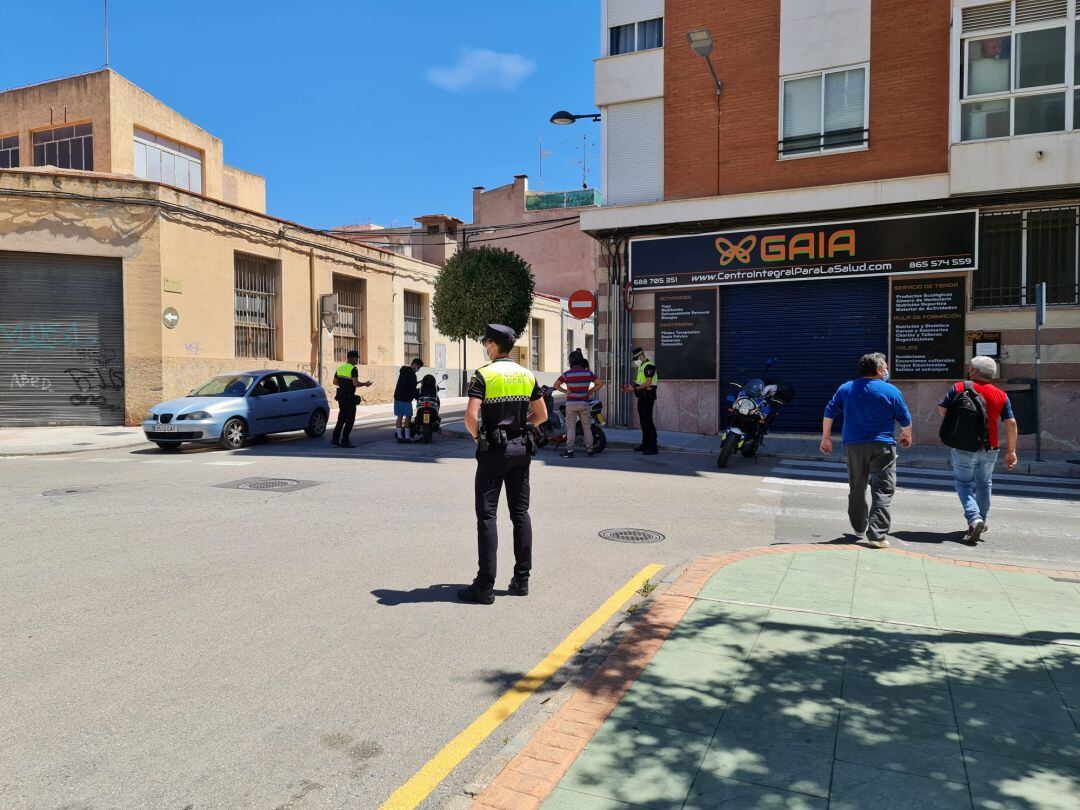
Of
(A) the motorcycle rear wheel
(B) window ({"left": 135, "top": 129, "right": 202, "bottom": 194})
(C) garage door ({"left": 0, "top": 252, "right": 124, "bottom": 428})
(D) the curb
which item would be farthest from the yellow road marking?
(B) window ({"left": 135, "top": 129, "right": 202, "bottom": 194})

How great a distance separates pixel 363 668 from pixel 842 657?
2.55 meters

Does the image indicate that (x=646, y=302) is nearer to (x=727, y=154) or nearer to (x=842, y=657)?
(x=727, y=154)

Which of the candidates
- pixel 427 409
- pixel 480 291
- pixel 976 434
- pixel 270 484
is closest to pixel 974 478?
pixel 976 434

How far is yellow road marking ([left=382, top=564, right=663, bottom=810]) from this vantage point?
285cm

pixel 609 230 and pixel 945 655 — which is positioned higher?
pixel 609 230

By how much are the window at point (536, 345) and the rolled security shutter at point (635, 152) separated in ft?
67.1

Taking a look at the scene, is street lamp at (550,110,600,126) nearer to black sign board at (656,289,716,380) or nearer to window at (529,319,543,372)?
black sign board at (656,289,716,380)

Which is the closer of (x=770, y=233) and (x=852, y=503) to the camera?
(x=852, y=503)

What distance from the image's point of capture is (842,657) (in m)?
3.96

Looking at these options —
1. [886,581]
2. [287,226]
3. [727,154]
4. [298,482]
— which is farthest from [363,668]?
[287,226]

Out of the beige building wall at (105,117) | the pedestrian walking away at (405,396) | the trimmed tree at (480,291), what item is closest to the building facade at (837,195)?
the pedestrian walking away at (405,396)

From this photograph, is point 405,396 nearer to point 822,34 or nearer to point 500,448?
point 500,448

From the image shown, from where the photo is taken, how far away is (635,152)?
17797 mm

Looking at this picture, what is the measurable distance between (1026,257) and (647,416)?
26.2ft
